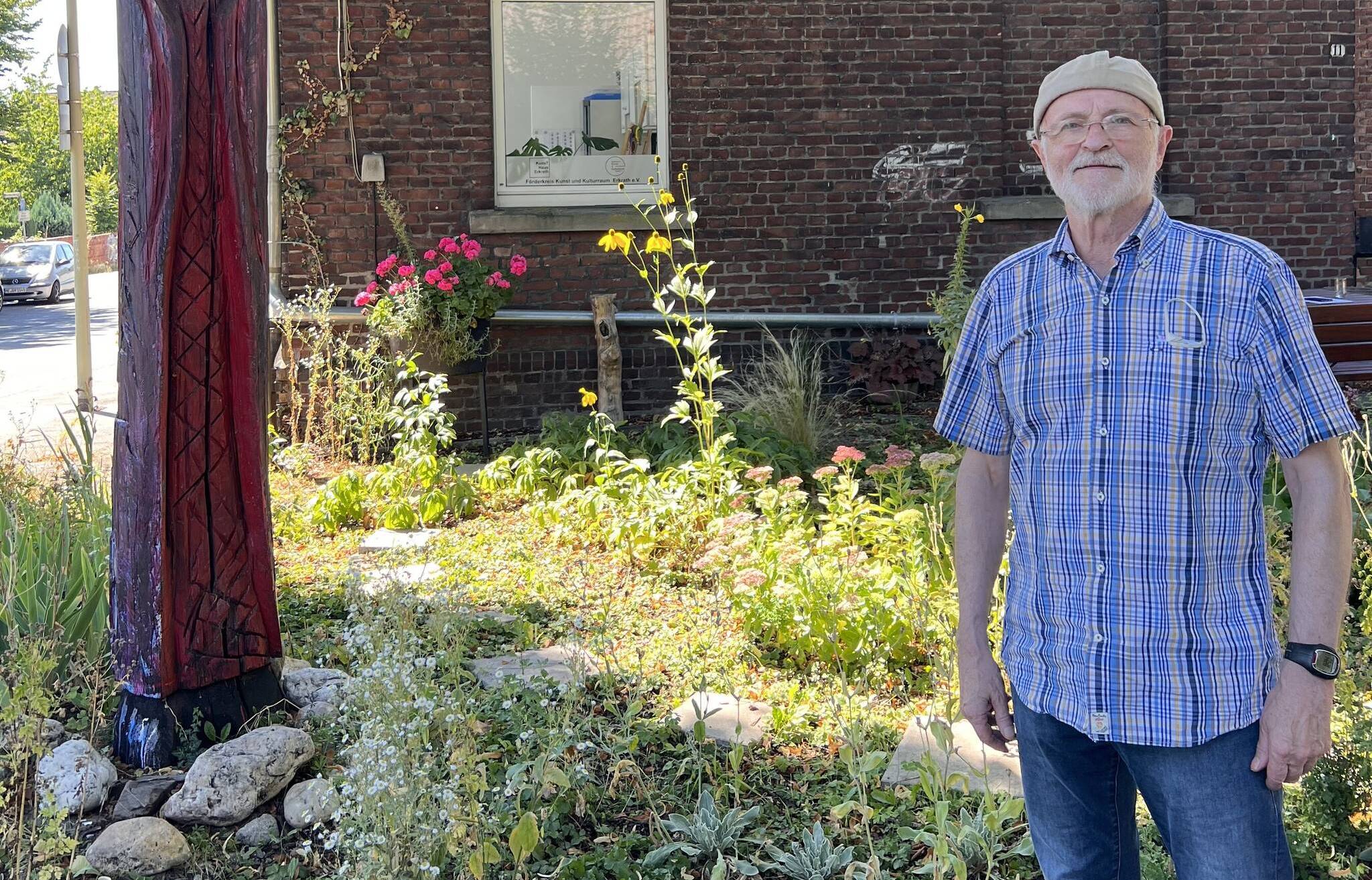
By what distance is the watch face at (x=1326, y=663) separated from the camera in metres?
1.82

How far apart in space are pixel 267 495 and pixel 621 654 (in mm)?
1386

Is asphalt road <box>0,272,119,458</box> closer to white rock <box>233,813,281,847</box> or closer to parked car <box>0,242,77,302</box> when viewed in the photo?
parked car <box>0,242,77,302</box>

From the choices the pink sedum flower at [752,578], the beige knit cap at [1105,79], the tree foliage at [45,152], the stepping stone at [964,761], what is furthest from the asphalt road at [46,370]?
the tree foliage at [45,152]

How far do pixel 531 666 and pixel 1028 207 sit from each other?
6.18 m

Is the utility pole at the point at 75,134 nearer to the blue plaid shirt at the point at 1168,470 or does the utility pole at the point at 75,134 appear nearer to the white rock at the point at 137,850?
the white rock at the point at 137,850

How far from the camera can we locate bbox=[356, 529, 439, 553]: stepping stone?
20.1 ft

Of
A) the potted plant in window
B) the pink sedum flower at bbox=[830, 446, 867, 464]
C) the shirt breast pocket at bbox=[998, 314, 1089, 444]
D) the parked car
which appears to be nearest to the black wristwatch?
the shirt breast pocket at bbox=[998, 314, 1089, 444]

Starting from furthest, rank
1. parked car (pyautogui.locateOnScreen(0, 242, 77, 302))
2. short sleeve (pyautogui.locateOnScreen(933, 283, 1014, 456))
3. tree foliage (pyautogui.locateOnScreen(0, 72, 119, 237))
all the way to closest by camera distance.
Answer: tree foliage (pyautogui.locateOnScreen(0, 72, 119, 237)) < parked car (pyautogui.locateOnScreen(0, 242, 77, 302)) < short sleeve (pyautogui.locateOnScreen(933, 283, 1014, 456))

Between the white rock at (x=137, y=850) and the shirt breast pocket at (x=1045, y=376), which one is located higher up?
the shirt breast pocket at (x=1045, y=376)

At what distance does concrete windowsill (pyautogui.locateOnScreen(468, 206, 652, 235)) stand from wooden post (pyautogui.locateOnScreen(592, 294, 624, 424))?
63cm

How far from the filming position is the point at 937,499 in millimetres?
4824

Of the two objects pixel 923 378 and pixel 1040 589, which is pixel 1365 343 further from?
pixel 1040 589

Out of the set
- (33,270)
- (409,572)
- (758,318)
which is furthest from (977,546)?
(33,270)

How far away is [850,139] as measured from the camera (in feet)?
30.1
